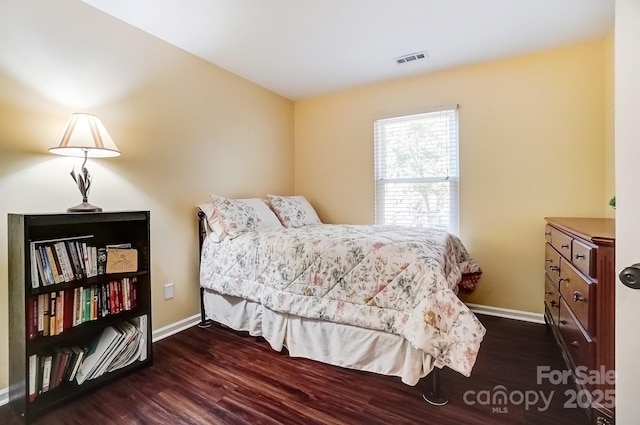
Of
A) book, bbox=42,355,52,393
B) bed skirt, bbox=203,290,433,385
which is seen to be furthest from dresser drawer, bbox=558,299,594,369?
book, bbox=42,355,52,393

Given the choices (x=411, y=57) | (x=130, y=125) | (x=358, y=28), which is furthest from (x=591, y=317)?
(x=130, y=125)

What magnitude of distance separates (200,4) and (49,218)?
61.2 inches

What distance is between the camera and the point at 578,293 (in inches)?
56.3

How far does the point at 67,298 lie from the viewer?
1660 millimetres

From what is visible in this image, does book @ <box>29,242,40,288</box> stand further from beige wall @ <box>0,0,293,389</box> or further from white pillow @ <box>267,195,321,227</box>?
white pillow @ <box>267,195,321,227</box>

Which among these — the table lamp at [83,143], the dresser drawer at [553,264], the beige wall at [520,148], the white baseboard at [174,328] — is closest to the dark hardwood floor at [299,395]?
the white baseboard at [174,328]

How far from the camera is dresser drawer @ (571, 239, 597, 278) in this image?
128 centimetres

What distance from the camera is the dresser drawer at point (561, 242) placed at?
5.49ft

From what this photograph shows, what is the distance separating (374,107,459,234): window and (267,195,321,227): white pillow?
2.53ft

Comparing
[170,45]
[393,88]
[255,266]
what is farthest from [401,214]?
[170,45]

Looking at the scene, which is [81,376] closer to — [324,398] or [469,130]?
[324,398]

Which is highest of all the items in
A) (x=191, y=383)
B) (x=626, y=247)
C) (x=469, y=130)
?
(x=469, y=130)

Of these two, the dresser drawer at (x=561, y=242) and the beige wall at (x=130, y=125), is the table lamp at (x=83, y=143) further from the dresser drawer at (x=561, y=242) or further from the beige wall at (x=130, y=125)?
the dresser drawer at (x=561, y=242)

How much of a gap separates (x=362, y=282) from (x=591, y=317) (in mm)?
1038
